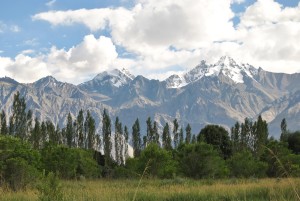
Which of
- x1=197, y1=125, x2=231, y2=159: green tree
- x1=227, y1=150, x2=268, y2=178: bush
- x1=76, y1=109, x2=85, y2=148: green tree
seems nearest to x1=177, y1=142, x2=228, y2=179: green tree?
x1=227, y1=150, x2=268, y2=178: bush

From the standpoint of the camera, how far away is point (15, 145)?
2020 cm

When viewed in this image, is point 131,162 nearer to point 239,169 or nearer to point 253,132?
point 239,169

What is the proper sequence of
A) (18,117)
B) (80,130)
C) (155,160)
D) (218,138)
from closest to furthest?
(155,160) → (218,138) → (18,117) → (80,130)

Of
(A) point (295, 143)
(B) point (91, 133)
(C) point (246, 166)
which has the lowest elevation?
(C) point (246, 166)

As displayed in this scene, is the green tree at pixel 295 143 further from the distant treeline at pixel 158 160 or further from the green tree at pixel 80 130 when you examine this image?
the green tree at pixel 80 130

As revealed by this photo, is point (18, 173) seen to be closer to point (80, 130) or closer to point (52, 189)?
point (52, 189)

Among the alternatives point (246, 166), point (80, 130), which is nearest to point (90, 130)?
point (80, 130)

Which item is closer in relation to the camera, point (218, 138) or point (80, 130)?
point (218, 138)

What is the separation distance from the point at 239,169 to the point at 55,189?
3291 cm

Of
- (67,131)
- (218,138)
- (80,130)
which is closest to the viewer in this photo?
(218,138)

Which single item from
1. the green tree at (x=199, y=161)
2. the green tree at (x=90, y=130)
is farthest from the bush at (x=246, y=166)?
the green tree at (x=90, y=130)

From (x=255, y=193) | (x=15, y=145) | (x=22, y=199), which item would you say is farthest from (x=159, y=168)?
(x=22, y=199)

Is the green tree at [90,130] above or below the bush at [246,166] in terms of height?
above

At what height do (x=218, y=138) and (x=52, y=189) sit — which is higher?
(x=218, y=138)
